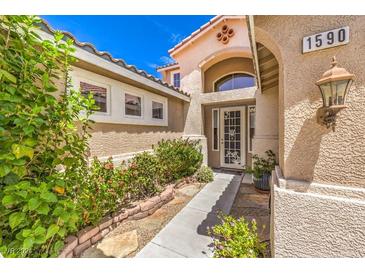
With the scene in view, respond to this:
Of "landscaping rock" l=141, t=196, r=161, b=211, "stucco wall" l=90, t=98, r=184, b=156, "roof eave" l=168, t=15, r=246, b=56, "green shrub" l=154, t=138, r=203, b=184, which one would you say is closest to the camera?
"landscaping rock" l=141, t=196, r=161, b=211

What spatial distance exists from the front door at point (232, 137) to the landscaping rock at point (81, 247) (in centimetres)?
748

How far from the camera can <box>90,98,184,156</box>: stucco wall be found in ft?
14.4

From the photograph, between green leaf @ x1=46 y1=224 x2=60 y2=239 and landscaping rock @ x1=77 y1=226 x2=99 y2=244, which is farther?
landscaping rock @ x1=77 y1=226 x2=99 y2=244

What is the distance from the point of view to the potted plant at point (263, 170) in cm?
577

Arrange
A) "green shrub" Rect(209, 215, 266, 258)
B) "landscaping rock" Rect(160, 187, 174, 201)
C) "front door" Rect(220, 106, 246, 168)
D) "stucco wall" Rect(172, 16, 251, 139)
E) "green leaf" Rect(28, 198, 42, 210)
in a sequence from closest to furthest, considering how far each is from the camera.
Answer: "green leaf" Rect(28, 198, 42, 210) → "green shrub" Rect(209, 215, 266, 258) → "landscaping rock" Rect(160, 187, 174, 201) → "stucco wall" Rect(172, 16, 251, 139) → "front door" Rect(220, 106, 246, 168)

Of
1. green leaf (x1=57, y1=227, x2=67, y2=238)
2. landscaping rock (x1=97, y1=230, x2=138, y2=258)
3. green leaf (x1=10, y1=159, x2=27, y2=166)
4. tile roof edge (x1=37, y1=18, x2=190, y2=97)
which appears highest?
tile roof edge (x1=37, y1=18, x2=190, y2=97)

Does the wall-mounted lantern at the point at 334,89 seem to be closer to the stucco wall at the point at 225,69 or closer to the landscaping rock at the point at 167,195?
the landscaping rock at the point at 167,195

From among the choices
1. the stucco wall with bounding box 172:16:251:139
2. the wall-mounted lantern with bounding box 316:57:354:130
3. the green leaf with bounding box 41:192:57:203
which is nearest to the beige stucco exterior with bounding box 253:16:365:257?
the wall-mounted lantern with bounding box 316:57:354:130

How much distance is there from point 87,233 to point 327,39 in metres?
4.88

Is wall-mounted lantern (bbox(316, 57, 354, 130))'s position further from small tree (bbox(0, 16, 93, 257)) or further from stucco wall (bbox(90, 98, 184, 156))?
stucco wall (bbox(90, 98, 184, 156))

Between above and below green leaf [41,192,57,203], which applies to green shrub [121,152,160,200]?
below

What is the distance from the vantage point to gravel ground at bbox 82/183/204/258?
119 inches

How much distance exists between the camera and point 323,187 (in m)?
1.98
